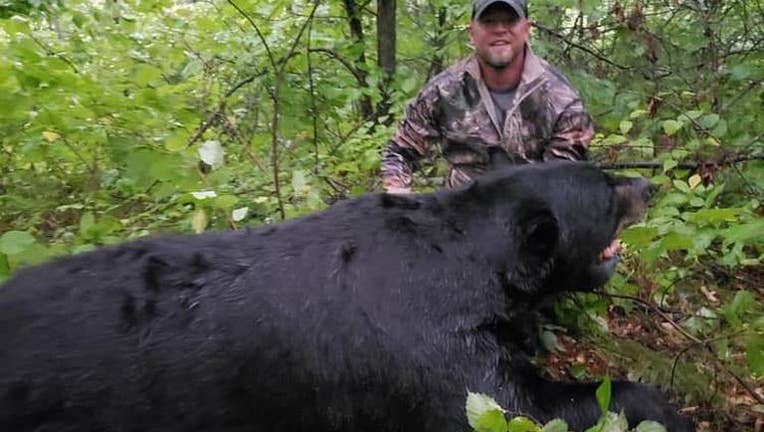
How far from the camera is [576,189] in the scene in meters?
3.17

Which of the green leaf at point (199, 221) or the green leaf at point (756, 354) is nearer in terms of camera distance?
the green leaf at point (756, 354)

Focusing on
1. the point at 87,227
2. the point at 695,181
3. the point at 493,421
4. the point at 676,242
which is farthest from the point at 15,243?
the point at 695,181

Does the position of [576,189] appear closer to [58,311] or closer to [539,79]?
[539,79]

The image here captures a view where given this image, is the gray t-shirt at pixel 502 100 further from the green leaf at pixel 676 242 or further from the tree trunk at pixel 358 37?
the tree trunk at pixel 358 37

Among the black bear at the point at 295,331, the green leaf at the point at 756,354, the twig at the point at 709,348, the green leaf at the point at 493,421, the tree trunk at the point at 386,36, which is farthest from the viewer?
the tree trunk at the point at 386,36

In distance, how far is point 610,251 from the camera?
337 centimetres

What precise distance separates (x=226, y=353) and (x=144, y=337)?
10.0 inches

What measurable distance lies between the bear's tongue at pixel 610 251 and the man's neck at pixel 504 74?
146cm

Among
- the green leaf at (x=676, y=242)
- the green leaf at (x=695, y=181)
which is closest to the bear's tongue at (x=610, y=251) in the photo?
the green leaf at (x=676, y=242)

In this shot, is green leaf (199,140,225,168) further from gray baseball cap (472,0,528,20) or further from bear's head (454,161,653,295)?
gray baseball cap (472,0,528,20)

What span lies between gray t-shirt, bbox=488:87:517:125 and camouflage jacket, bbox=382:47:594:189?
3 cm

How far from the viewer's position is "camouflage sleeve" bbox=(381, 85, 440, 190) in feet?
15.9

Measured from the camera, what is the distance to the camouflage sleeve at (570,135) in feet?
14.6

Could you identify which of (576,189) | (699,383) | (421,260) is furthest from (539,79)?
(421,260)
